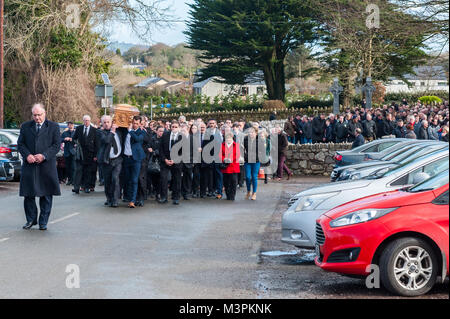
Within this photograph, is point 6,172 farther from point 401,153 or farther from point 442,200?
point 442,200

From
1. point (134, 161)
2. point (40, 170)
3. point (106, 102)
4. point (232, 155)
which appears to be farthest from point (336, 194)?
point (106, 102)

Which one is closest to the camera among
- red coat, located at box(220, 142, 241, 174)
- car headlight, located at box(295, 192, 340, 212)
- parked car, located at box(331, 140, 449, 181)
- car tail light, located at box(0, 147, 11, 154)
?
car headlight, located at box(295, 192, 340, 212)

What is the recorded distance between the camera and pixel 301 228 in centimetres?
1027

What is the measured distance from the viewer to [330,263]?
8.05 m

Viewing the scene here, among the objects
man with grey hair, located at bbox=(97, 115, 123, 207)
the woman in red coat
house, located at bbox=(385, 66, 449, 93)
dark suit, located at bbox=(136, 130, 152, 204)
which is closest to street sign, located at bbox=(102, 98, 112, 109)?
the woman in red coat

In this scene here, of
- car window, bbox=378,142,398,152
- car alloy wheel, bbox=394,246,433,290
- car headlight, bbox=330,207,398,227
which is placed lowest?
car alloy wheel, bbox=394,246,433,290

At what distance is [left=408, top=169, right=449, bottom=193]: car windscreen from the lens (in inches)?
310

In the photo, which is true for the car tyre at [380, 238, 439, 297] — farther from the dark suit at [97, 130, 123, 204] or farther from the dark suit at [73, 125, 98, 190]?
the dark suit at [73, 125, 98, 190]

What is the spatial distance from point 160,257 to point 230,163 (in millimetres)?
7900

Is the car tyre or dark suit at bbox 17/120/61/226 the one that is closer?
the car tyre

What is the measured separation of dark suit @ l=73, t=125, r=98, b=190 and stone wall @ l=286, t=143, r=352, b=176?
8642mm

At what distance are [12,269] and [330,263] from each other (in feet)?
12.4

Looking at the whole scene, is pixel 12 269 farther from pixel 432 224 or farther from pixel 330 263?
pixel 432 224
